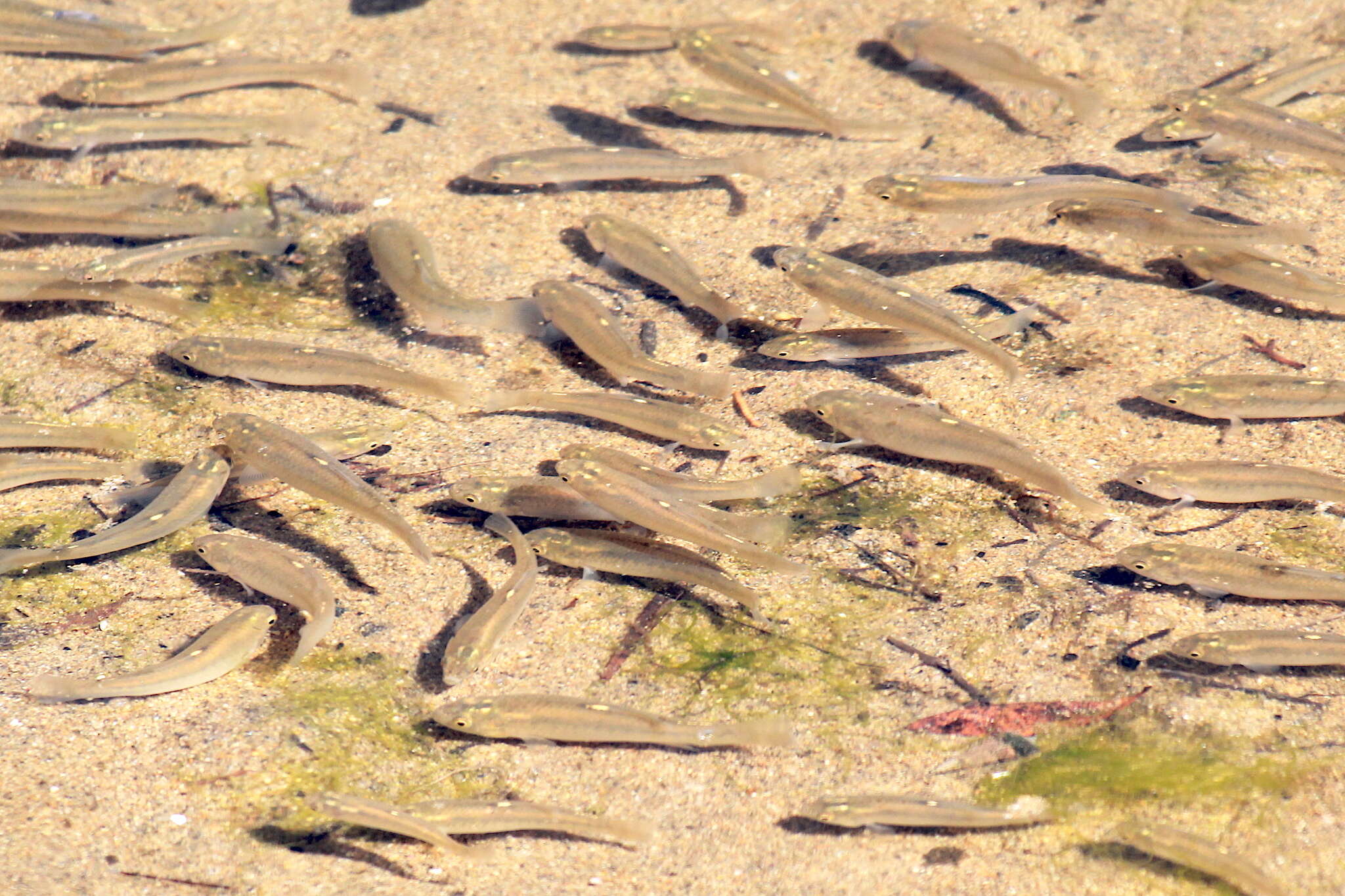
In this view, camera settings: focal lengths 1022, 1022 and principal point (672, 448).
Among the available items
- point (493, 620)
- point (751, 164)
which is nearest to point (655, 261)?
point (751, 164)

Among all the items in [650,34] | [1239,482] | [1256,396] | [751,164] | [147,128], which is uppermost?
[650,34]

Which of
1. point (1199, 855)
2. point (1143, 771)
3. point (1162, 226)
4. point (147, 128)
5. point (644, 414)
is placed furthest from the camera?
point (147, 128)

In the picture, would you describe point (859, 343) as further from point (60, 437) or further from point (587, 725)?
point (60, 437)

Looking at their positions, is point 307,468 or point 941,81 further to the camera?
point 941,81

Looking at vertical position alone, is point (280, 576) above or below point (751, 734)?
above

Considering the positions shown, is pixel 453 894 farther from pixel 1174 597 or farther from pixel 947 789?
pixel 1174 597

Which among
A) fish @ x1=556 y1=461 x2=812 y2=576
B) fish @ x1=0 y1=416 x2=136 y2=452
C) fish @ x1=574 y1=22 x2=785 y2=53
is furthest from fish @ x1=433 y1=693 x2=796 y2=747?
fish @ x1=574 y1=22 x2=785 y2=53

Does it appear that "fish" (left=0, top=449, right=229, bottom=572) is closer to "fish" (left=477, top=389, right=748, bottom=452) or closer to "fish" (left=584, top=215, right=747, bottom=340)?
"fish" (left=477, top=389, right=748, bottom=452)
